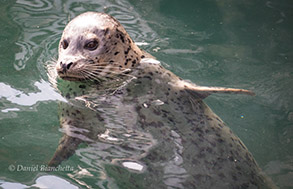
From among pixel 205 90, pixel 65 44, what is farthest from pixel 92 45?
pixel 205 90

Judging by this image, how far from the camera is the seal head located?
10.2ft

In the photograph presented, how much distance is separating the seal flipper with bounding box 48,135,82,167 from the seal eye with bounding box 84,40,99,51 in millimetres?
827

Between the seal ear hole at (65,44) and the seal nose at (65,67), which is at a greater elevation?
the seal ear hole at (65,44)

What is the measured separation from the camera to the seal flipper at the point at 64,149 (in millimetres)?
3039

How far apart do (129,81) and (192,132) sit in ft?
2.50

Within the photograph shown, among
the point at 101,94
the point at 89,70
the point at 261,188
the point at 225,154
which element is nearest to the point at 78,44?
the point at 89,70

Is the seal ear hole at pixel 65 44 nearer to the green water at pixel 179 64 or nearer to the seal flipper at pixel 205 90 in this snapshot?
the green water at pixel 179 64

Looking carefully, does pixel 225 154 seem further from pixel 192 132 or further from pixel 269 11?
pixel 269 11

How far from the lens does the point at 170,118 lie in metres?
3.30

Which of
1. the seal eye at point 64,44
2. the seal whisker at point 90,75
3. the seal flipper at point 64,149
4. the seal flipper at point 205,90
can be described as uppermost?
the seal eye at point 64,44

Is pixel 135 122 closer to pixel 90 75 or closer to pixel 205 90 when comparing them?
pixel 90 75

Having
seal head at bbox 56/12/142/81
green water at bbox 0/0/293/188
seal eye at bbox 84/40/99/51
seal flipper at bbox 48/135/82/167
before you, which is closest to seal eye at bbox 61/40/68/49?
seal head at bbox 56/12/142/81

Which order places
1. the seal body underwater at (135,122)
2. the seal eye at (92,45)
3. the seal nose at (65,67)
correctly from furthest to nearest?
the seal eye at (92,45), the seal body underwater at (135,122), the seal nose at (65,67)

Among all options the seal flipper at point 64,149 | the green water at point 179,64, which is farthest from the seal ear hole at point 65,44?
the seal flipper at point 64,149
